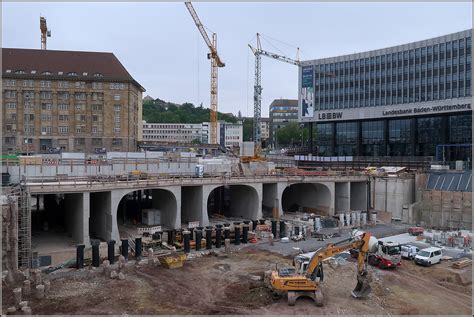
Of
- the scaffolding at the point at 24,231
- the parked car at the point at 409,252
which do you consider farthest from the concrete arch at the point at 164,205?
the parked car at the point at 409,252

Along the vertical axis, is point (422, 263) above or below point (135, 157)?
below

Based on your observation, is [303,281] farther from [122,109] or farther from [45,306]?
[122,109]

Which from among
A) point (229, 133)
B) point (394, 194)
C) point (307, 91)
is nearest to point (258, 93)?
point (307, 91)

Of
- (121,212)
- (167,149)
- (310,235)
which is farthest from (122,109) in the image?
(310,235)

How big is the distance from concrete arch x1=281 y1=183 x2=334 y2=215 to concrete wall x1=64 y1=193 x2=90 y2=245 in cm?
2596

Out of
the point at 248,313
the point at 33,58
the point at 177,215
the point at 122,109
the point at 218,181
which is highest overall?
the point at 33,58

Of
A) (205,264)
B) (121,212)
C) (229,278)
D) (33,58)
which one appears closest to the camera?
(229,278)

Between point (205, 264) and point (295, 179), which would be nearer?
point (205, 264)

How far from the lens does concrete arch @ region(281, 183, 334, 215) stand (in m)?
52.8

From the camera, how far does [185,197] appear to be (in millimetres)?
44250

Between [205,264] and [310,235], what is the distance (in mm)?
13151

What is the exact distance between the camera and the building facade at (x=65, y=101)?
82688 millimetres

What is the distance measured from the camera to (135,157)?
55.1 meters

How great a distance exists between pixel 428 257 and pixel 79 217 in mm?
26405
